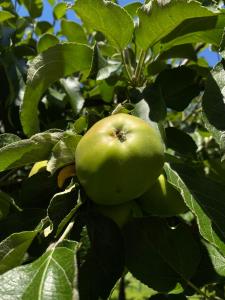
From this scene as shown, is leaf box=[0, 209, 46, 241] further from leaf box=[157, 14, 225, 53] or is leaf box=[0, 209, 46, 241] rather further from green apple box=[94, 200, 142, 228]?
leaf box=[157, 14, 225, 53]

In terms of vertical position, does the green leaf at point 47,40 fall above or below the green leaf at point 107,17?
below

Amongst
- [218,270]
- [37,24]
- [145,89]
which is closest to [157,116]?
[145,89]

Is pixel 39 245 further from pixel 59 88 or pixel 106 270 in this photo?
pixel 59 88

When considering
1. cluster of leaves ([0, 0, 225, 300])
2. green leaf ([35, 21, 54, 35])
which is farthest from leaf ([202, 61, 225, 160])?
green leaf ([35, 21, 54, 35])

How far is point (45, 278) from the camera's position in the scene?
83cm

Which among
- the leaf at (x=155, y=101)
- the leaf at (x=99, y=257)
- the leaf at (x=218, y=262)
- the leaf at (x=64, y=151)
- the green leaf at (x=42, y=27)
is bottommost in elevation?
the leaf at (x=218, y=262)

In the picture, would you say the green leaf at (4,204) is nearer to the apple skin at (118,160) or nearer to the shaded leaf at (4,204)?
the shaded leaf at (4,204)

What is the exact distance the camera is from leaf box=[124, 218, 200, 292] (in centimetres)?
96

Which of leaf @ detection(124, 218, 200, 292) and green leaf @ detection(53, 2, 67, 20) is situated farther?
green leaf @ detection(53, 2, 67, 20)

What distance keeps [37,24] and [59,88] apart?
369mm

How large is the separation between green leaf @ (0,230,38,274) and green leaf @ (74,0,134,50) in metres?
0.45

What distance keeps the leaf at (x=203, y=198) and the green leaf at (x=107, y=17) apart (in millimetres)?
307

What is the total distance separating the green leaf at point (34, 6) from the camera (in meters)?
1.89

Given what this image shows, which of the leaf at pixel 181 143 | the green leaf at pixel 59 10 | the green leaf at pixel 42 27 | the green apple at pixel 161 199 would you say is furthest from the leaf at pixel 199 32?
the green leaf at pixel 59 10
